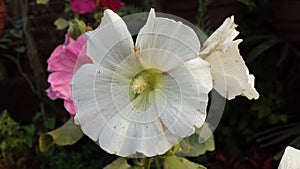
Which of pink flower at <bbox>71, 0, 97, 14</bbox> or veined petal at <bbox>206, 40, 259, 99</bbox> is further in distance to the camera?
pink flower at <bbox>71, 0, 97, 14</bbox>

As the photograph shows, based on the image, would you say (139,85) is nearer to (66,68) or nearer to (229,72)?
(229,72)

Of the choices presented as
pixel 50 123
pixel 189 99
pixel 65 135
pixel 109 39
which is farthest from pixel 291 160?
pixel 50 123

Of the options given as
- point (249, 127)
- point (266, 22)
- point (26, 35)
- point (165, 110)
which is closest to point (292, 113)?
point (249, 127)

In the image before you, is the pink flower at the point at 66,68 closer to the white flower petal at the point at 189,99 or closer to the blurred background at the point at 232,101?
the white flower petal at the point at 189,99

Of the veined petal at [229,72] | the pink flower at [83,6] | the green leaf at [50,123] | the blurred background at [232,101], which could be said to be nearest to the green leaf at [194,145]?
the veined petal at [229,72]

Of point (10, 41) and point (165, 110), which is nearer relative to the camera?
point (165, 110)

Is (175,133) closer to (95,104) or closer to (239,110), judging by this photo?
(95,104)

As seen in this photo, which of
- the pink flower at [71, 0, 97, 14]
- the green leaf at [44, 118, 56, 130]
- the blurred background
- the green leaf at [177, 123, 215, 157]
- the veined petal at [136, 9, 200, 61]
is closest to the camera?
the veined petal at [136, 9, 200, 61]

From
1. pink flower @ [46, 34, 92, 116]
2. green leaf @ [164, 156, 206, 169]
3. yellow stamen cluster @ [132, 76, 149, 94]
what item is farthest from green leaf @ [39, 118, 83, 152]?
yellow stamen cluster @ [132, 76, 149, 94]

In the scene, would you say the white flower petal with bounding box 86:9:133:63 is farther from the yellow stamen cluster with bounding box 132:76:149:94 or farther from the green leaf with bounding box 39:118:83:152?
the green leaf with bounding box 39:118:83:152
